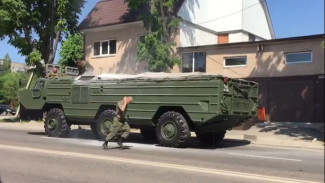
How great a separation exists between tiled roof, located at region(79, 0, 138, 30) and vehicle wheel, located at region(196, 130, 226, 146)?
8.26m

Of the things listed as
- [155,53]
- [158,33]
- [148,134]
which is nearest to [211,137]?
[148,134]

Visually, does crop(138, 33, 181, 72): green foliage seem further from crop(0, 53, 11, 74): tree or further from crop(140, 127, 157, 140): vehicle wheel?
crop(0, 53, 11, 74): tree

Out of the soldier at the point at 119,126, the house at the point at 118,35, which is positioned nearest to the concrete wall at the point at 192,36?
the house at the point at 118,35

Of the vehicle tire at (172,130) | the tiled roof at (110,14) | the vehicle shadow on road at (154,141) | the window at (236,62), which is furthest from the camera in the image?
the tiled roof at (110,14)

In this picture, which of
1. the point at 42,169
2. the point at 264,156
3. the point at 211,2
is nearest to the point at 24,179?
the point at 42,169

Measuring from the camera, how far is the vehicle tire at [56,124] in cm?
1468

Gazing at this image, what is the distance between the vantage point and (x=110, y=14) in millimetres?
Answer: 24000

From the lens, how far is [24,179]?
23.1 feet

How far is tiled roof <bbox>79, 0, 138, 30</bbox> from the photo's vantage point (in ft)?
69.7

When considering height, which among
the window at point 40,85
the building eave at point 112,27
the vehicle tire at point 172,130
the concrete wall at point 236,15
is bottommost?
the vehicle tire at point 172,130

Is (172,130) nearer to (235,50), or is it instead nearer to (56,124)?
(56,124)

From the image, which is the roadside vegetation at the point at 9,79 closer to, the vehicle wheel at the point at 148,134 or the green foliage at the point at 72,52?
the green foliage at the point at 72,52

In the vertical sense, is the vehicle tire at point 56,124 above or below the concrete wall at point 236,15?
below

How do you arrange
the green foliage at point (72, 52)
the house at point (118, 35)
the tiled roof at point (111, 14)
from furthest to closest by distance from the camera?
1. the tiled roof at point (111, 14)
2. the house at point (118, 35)
3. the green foliage at point (72, 52)
